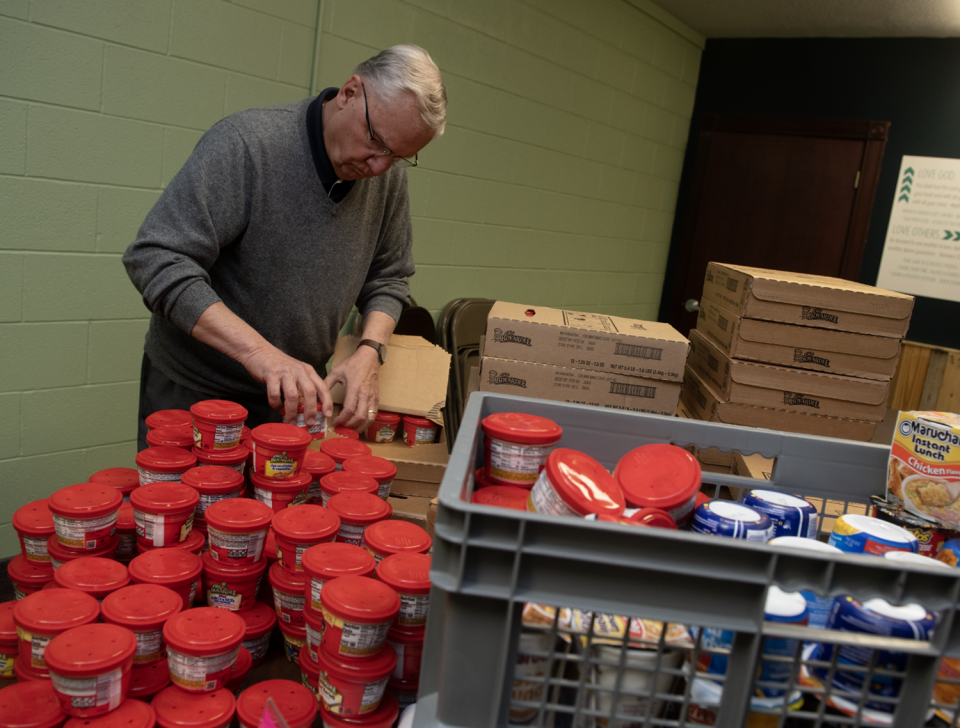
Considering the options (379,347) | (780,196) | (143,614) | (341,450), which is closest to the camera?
(143,614)

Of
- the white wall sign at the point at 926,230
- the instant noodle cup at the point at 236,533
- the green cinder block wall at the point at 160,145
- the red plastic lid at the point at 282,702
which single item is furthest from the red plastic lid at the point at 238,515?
the white wall sign at the point at 926,230

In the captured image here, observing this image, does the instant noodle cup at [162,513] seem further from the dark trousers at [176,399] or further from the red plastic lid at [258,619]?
the dark trousers at [176,399]

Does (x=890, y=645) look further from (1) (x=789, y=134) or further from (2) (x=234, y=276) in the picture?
(1) (x=789, y=134)

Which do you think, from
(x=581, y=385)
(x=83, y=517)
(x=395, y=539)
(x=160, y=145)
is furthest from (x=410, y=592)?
(x=160, y=145)

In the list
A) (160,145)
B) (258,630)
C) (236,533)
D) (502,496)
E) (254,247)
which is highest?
(160,145)

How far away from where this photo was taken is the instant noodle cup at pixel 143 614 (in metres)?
0.81

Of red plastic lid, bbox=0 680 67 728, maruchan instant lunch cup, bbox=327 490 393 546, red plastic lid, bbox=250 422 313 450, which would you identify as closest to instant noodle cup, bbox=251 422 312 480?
red plastic lid, bbox=250 422 313 450

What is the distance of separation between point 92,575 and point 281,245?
0.99m

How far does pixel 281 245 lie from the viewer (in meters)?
1.71

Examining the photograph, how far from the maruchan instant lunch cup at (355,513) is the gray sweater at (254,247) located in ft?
2.17

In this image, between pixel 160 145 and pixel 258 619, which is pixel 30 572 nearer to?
pixel 258 619

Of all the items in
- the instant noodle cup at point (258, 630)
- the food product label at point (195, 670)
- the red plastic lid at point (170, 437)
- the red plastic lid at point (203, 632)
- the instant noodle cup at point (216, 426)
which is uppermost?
the instant noodle cup at point (216, 426)

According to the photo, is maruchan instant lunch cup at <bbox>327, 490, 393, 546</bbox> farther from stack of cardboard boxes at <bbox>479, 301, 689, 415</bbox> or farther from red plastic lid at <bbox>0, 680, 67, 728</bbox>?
stack of cardboard boxes at <bbox>479, 301, 689, 415</bbox>

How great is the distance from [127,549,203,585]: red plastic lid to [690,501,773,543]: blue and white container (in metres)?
0.65
